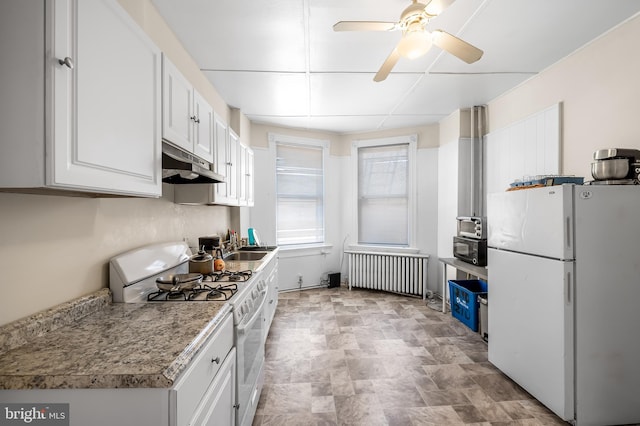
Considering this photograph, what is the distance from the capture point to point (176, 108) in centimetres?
160

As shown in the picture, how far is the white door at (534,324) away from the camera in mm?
1789

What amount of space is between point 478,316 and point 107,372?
3.34 meters

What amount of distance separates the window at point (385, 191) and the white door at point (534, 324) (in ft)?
7.36

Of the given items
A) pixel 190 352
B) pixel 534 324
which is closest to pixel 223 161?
pixel 190 352

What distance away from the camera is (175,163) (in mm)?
1688

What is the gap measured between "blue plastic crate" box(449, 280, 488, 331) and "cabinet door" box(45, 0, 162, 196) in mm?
3229

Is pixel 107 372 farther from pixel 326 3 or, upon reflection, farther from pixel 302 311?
pixel 302 311

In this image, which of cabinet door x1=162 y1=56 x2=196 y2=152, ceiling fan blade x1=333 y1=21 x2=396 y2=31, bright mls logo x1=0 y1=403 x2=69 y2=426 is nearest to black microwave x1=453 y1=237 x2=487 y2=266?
ceiling fan blade x1=333 y1=21 x2=396 y2=31

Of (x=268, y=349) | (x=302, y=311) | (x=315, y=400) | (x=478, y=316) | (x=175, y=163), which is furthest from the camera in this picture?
(x=302, y=311)

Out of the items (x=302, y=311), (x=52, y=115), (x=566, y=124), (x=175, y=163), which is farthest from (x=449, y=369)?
(x=52, y=115)

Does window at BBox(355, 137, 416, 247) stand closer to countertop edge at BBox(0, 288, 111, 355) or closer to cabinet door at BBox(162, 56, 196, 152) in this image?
cabinet door at BBox(162, 56, 196, 152)

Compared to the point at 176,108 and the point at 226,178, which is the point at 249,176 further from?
the point at 176,108

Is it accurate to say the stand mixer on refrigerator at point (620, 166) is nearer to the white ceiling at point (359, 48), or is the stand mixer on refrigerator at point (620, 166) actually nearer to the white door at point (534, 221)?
the white door at point (534, 221)

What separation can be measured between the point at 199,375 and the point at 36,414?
43 cm
